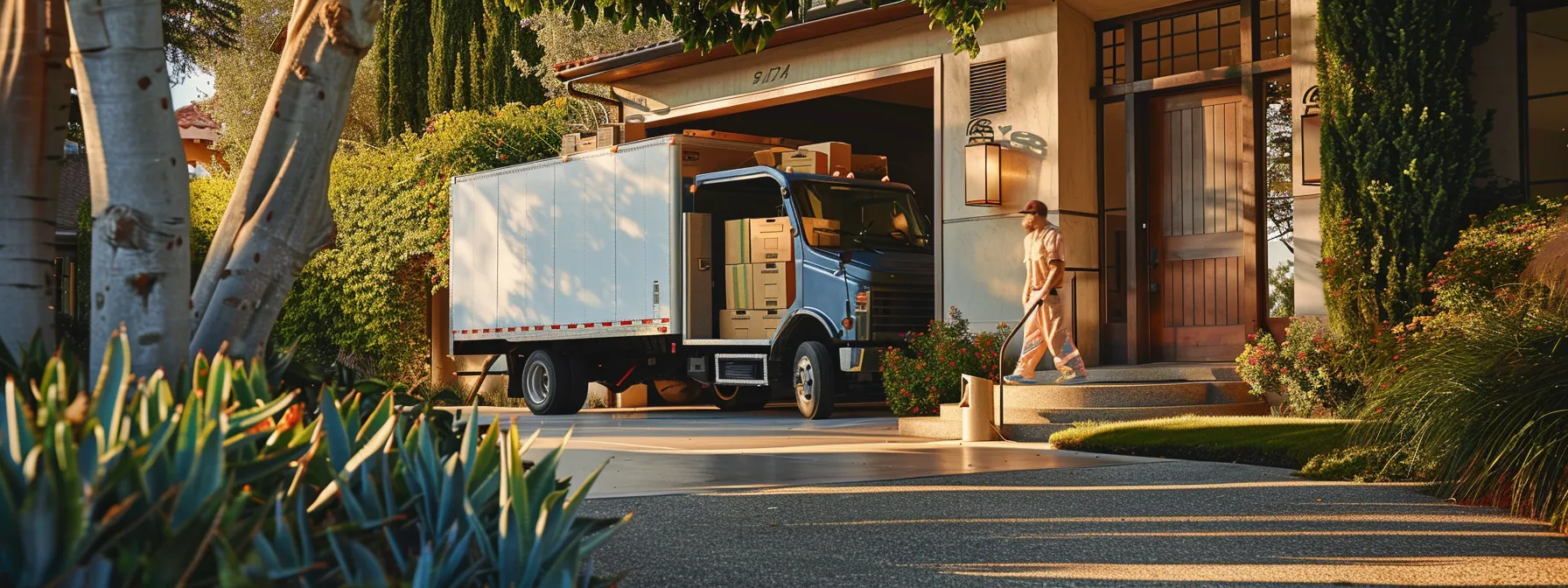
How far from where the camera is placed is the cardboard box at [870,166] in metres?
16.8

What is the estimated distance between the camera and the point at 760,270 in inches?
621

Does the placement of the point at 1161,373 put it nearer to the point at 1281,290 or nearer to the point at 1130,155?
the point at 1281,290

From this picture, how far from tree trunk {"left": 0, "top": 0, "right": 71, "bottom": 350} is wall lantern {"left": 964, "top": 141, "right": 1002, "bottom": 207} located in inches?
447

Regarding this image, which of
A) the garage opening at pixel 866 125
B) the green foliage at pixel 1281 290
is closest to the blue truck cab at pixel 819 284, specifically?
the green foliage at pixel 1281 290

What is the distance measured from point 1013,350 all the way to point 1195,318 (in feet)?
6.08

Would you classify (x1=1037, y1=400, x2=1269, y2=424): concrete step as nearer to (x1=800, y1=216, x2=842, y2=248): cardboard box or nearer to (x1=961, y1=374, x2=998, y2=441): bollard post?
(x1=961, y1=374, x2=998, y2=441): bollard post

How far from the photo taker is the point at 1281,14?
1437cm

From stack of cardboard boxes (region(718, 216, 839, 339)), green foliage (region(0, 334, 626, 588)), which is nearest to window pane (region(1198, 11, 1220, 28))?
stack of cardboard boxes (region(718, 216, 839, 339))

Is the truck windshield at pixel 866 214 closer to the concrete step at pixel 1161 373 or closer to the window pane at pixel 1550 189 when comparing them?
the concrete step at pixel 1161 373

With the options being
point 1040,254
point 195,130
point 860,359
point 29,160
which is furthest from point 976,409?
point 195,130

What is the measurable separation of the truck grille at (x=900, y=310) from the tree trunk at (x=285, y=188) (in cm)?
1055

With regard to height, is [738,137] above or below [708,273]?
above

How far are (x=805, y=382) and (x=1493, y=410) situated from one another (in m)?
9.17

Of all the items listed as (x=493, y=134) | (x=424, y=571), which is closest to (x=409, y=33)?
(x=493, y=134)
